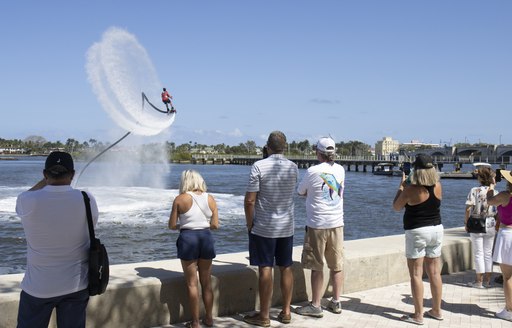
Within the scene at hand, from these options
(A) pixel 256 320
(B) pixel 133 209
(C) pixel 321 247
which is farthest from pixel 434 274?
(B) pixel 133 209

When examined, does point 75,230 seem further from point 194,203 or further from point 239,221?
point 239,221

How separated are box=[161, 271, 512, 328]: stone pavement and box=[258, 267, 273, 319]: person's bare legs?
242 mm

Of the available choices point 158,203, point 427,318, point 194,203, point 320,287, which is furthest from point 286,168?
point 158,203

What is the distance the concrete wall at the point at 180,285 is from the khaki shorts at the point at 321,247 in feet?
2.07

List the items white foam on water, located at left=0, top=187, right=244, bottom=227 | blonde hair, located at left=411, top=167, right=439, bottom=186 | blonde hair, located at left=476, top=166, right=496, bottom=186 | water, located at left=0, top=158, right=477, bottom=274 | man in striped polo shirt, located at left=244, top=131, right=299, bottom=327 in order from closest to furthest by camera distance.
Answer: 1. man in striped polo shirt, located at left=244, top=131, right=299, bottom=327
2. blonde hair, located at left=411, top=167, right=439, bottom=186
3. blonde hair, located at left=476, top=166, right=496, bottom=186
4. water, located at left=0, top=158, right=477, bottom=274
5. white foam on water, located at left=0, top=187, right=244, bottom=227

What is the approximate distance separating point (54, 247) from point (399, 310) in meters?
4.46

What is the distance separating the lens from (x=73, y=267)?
391cm

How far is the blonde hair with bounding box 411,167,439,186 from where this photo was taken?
234 inches

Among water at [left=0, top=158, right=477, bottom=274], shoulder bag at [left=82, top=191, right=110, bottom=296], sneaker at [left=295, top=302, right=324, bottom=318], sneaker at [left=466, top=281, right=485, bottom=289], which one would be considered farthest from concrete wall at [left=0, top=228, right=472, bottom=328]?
water at [left=0, top=158, right=477, bottom=274]

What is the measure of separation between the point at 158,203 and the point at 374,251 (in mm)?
24700

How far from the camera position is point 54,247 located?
3.84m

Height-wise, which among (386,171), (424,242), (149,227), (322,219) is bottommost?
(149,227)

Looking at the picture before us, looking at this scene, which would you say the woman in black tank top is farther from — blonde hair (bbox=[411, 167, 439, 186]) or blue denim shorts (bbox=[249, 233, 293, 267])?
blue denim shorts (bbox=[249, 233, 293, 267])

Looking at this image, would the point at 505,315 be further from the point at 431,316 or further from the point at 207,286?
the point at 207,286
